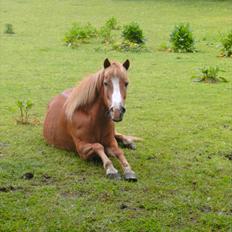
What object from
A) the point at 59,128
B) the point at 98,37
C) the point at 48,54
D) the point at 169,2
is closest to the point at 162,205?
the point at 59,128

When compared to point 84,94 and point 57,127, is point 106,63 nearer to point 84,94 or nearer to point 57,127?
point 84,94

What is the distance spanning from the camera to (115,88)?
18.2ft

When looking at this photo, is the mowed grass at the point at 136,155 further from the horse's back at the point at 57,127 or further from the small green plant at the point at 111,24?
the small green plant at the point at 111,24

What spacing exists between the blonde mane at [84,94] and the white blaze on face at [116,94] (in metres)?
0.34

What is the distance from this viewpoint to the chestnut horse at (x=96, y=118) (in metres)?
5.57

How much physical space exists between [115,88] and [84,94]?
0.66 meters

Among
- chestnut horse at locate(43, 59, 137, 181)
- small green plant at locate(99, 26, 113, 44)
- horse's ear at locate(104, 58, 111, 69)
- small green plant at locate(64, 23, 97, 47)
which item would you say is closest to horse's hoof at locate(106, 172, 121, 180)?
chestnut horse at locate(43, 59, 137, 181)

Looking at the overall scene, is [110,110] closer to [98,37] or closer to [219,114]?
[219,114]

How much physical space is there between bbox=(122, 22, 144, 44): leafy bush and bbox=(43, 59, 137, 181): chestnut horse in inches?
346

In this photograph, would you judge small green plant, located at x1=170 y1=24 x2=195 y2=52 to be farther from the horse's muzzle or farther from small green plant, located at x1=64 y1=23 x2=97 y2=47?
the horse's muzzle

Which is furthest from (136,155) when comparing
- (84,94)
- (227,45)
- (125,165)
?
(227,45)

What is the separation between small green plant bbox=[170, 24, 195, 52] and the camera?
1475 centimetres

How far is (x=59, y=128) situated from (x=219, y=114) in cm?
293

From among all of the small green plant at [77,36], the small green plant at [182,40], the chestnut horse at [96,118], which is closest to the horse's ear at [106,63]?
the chestnut horse at [96,118]
